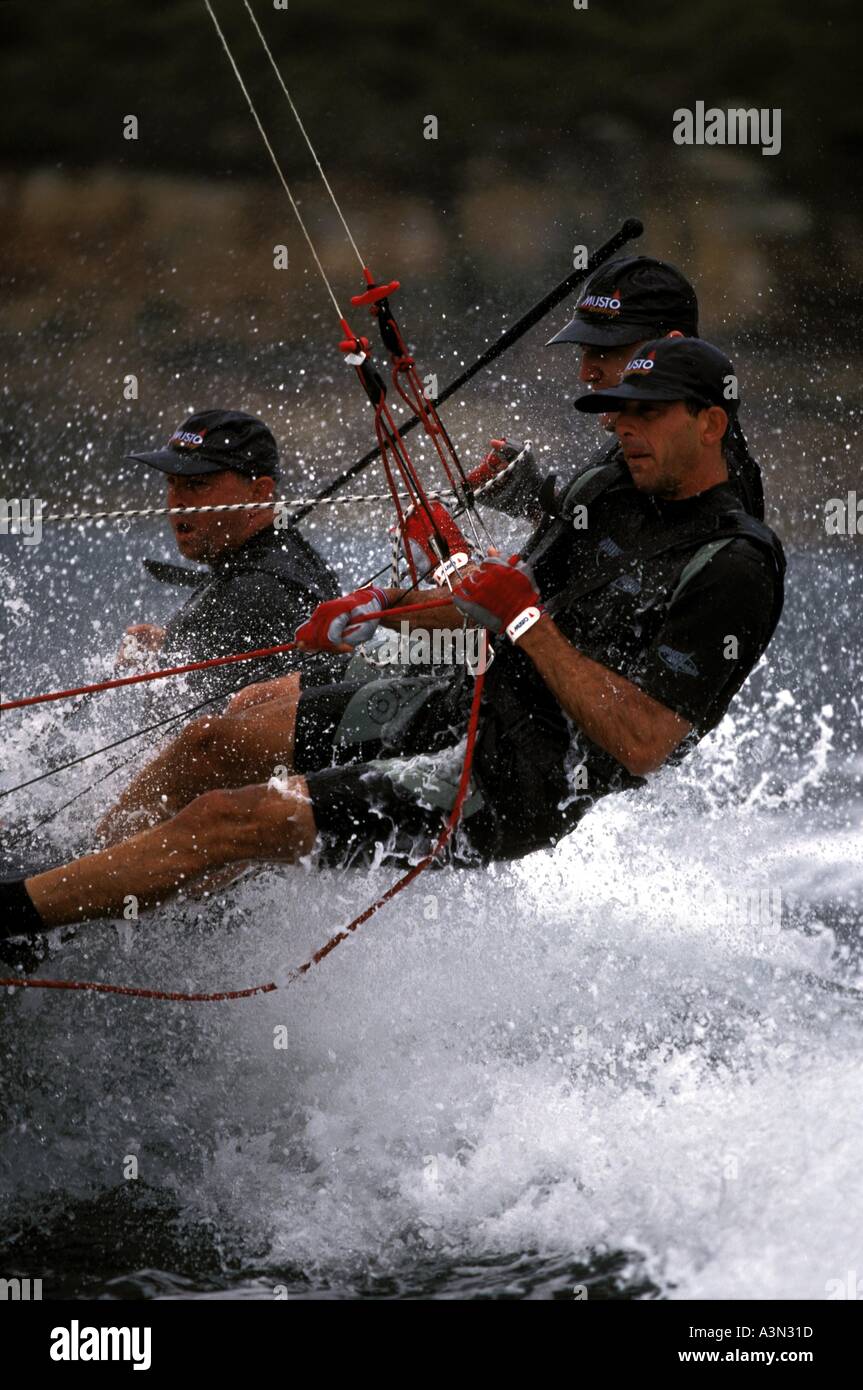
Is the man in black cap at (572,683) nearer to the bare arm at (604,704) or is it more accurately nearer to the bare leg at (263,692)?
the bare arm at (604,704)

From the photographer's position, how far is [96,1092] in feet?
12.2

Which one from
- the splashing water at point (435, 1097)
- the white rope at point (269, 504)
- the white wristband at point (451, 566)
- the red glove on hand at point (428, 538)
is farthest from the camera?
the white rope at point (269, 504)

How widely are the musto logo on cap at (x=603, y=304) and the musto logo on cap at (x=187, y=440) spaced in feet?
3.75

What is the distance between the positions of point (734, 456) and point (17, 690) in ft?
12.8

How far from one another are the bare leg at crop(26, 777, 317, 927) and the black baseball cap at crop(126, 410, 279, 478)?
1.28 m

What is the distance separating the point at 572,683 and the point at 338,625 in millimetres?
546

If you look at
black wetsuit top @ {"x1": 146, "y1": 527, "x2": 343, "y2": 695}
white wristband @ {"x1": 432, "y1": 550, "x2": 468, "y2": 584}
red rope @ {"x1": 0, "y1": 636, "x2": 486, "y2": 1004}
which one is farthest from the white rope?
red rope @ {"x1": 0, "y1": 636, "x2": 486, "y2": 1004}

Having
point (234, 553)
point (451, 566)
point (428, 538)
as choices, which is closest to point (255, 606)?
point (234, 553)

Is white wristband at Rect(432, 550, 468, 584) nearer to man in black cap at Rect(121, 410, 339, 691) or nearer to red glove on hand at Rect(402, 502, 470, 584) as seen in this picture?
red glove on hand at Rect(402, 502, 470, 584)

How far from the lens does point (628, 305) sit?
373 cm

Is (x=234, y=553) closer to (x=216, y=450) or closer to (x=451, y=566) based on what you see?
(x=216, y=450)

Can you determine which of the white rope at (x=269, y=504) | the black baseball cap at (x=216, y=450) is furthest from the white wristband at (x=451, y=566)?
the black baseball cap at (x=216, y=450)

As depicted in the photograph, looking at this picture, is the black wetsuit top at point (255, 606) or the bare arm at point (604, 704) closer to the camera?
the bare arm at point (604, 704)

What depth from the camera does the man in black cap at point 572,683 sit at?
123 inches
